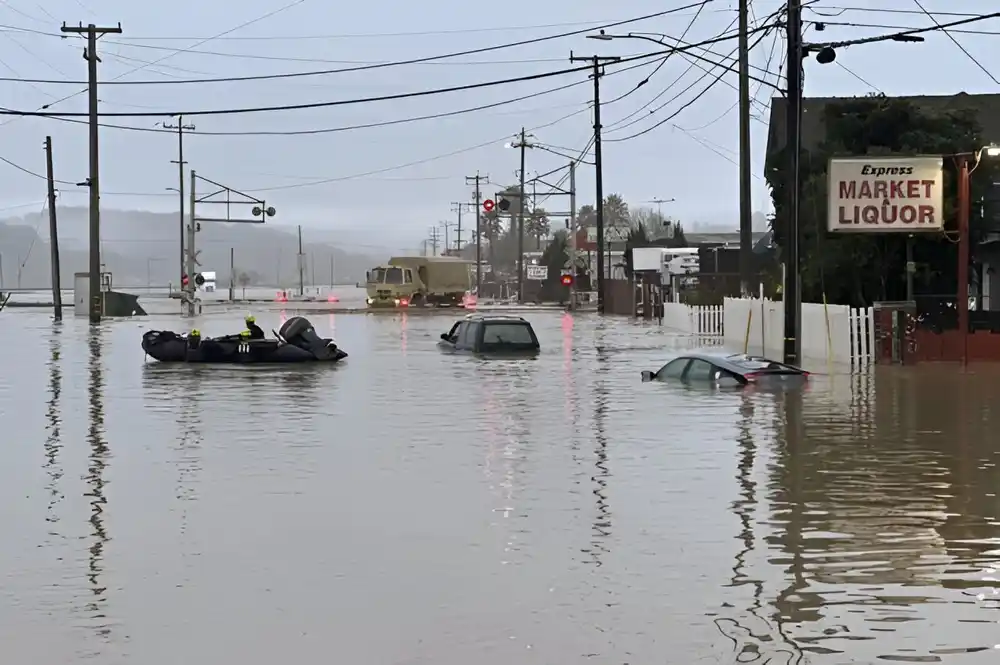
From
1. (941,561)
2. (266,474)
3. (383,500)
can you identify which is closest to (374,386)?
(266,474)

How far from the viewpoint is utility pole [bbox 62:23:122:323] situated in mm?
61469

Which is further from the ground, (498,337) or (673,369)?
(498,337)

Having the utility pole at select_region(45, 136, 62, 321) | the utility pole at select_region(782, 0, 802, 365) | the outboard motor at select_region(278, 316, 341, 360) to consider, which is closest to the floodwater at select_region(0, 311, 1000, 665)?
the utility pole at select_region(782, 0, 802, 365)

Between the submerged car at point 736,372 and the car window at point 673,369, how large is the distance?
1.16 ft

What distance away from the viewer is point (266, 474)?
52.2 feet

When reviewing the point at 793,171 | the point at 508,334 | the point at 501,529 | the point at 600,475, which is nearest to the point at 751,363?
the point at 793,171

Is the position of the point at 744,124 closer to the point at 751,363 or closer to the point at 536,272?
the point at 751,363

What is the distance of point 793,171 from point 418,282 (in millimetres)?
59243

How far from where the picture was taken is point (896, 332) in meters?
34.1

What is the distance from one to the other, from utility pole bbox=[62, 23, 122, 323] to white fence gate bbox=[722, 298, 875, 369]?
30159 millimetres

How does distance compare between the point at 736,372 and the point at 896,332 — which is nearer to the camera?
the point at 736,372

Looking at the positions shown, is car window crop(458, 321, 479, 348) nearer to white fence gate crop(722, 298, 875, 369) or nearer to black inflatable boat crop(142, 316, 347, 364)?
black inflatable boat crop(142, 316, 347, 364)

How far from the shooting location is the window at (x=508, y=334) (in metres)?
38.0

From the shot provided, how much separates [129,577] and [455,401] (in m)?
15.0
